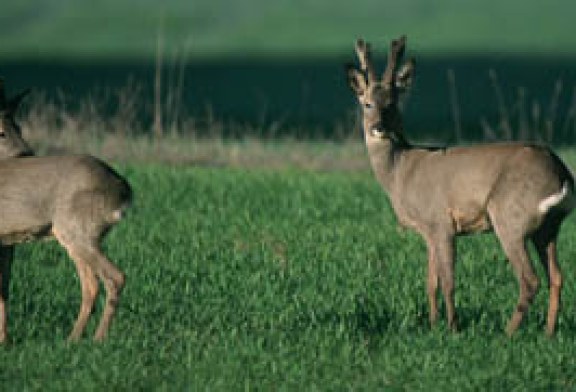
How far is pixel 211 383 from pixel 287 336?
1.25 meters

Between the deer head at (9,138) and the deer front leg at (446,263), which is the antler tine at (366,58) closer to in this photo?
the deer front leg at (446,263)

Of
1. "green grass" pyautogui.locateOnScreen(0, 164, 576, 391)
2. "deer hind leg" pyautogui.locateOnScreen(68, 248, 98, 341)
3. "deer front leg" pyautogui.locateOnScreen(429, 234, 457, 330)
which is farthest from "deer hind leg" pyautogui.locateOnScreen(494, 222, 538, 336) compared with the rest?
"deer hind leg" pyautogui.locateOnScreen(68, 248, 98, 341)

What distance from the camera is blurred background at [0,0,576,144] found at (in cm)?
3516

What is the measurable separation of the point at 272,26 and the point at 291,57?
4.41m

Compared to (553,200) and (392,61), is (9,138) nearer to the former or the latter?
(392,61)

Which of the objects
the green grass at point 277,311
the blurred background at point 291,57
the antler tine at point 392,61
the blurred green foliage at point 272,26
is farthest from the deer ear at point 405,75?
the blurred green foliage at point 272,26

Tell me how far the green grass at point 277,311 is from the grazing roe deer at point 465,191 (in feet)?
1.28

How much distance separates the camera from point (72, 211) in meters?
9.47

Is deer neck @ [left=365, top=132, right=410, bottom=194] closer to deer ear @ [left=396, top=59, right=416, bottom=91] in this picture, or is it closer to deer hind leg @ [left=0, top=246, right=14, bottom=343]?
deer ear @ [left=396, top=59, right=416, bottom=91]

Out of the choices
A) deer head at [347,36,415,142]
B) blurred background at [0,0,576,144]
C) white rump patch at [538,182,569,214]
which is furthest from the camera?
blurred background at [0,0,576,144]

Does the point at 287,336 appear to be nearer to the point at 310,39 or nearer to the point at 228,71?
the point at 228,71

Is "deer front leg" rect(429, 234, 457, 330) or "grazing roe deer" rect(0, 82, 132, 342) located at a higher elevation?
"grazing roe deer" rect(0, 82, 132, 342)

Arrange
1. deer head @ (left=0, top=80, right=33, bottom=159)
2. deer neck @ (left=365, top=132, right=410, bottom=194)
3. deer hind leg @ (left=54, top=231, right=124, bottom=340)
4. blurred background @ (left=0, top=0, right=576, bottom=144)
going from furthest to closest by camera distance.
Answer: blurred background @ (left=0, top=0, right=576, bottom=144) < deer neck @ (left=365, top=132, right=410, bottom=194) < deer head @ (left=0, top=80, right=33, bottom=159) < deer hind leg @ (left=54, top=231, right=124, bottom=340)

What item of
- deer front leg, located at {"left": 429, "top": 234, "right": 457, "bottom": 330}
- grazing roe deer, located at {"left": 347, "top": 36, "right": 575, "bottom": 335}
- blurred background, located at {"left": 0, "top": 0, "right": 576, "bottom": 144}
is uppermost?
grazing roe deer, located at {"left": 347, "top": 36, "right": 575, "bottom": 335}
